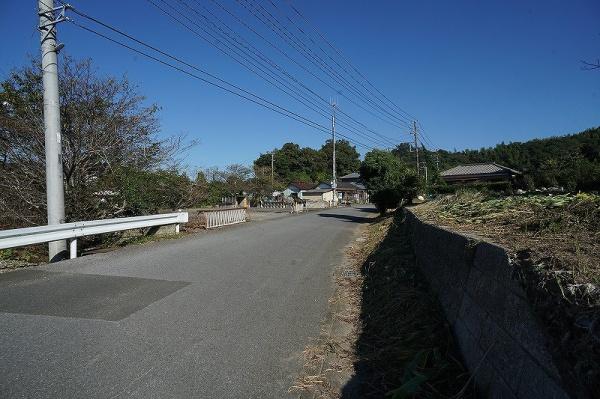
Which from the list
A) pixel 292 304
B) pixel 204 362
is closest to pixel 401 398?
pixel 204 362

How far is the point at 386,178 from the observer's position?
28.3 meters

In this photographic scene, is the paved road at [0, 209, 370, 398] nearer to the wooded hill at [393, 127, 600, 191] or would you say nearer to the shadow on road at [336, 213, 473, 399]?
the shadow on road at [336, 213, 473, 399]

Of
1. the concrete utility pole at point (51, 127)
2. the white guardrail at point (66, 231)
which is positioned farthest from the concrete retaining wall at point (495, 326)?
the concrete utility pole at point (51, 127)

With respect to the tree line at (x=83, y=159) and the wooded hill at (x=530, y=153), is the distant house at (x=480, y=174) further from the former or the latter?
the tree line at (x=83, y=159)

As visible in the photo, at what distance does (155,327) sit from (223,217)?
1431 cm

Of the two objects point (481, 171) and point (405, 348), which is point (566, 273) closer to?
point (405, 348)

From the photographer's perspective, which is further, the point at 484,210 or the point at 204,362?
the point at 484,210

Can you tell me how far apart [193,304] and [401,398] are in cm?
353

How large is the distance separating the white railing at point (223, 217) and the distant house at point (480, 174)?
107 feet

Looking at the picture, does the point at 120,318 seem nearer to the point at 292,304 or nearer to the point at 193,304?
the point at 193,304

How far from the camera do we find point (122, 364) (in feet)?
12.5

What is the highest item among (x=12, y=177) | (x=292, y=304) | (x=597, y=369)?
(x=12, y=177)

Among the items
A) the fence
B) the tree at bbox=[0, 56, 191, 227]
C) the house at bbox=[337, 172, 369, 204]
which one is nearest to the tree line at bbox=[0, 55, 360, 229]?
the tree at bbox=[0, 56, 191, 227]

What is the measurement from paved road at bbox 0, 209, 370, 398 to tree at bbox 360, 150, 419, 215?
1937cm
